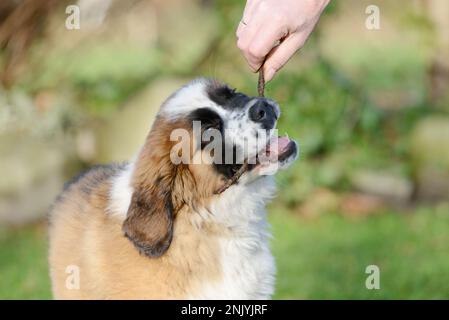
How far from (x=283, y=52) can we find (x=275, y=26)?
211 mm

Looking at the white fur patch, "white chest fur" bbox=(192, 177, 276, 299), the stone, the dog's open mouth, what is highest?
the stone

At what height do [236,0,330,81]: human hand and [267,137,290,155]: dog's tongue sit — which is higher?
[236,0,330,81]: human hand

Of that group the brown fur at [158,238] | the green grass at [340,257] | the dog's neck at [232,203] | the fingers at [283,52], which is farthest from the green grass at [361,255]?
the fingers at [283,52]

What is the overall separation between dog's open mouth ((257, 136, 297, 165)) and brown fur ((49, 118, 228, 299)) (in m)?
0.24

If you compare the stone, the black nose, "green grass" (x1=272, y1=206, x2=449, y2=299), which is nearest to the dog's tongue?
the black nose

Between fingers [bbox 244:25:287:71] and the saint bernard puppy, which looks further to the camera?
the saint bernard puppy

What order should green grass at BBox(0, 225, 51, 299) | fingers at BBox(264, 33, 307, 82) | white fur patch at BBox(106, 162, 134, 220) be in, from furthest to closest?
green grass at BBox(0, 225, 51, 299) < white fur patch at BBox(106, 162, 134, 220) < fingers at BBox(264, 33, 307, 82)

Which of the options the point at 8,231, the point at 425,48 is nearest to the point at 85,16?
the point at 8,231

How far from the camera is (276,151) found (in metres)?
3.90

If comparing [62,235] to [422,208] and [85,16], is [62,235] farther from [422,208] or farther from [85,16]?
[85,16]

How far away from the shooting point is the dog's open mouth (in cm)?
388

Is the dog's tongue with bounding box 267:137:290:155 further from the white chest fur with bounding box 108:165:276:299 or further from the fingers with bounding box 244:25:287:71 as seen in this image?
the fingers with bounding box 244:25:287:71

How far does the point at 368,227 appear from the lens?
24.8 feet

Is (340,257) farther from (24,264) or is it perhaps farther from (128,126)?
(128,126)
